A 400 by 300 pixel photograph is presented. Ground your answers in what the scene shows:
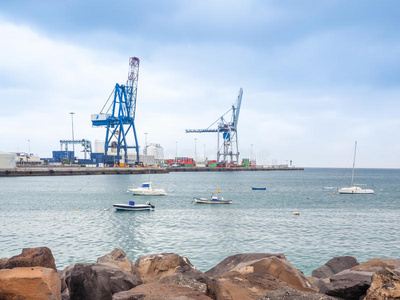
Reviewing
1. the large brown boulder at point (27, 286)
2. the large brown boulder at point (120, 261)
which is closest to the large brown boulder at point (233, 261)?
the large brown boulder at point (120, 261)

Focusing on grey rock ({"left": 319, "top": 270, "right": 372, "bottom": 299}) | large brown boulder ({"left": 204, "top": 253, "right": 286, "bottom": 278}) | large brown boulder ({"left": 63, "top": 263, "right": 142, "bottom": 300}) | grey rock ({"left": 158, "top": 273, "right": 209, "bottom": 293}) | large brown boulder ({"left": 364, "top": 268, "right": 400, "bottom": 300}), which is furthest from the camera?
large brown boulder ({"left": 204, "top": 253, "right": 286, "bottom": 278})

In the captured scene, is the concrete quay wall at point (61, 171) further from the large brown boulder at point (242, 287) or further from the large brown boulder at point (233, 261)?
the large brown boulder at point (242, 287)

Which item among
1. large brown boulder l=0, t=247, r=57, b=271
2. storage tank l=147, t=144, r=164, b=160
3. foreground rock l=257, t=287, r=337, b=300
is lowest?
large brown boulder l=0, t=247, r=57, b=271

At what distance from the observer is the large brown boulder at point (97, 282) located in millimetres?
7297

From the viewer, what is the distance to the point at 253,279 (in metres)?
6.81

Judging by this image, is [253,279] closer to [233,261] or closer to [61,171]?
[233,261]

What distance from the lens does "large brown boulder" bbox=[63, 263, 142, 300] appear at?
7297 mm

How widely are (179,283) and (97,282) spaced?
1.95 meters

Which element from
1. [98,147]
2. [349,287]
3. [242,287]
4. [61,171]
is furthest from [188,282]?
[98,147]

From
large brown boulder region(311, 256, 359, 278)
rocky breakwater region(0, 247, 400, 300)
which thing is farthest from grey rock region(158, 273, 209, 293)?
large brown boulder region(311, 256, 359, 278)

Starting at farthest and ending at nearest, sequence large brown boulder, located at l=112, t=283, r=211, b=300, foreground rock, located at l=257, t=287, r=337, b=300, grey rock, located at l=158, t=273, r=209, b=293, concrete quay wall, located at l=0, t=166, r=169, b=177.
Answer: concrete quay wall, located at l=0, t=166, r=169, b=177 → grey rock, located at l=158, t=273, r=209, b=293 → large brown boulder, located at l=112, t=283, r=211, b=300 → foreground rock, located at l=257, t=287, r=337, b=300

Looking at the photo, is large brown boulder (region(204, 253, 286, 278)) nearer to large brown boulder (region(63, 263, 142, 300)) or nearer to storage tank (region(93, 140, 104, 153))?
large brown boulder (region(63, 263, 142, 300))

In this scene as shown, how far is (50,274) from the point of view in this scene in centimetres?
648

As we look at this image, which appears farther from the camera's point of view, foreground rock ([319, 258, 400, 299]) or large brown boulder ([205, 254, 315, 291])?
large brown boulder ([205, 254, 315, 291])
